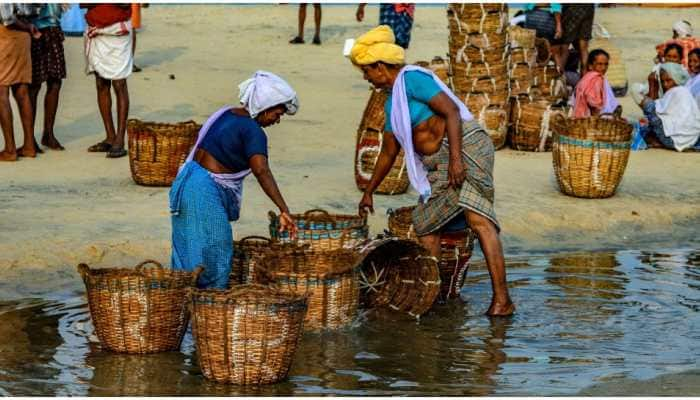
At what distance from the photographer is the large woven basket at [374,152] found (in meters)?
11.0

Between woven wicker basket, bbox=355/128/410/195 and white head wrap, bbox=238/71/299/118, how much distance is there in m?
3.61

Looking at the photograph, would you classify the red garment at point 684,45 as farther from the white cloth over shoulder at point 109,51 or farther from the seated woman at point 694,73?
the white cloth over shoulder at point 109,51

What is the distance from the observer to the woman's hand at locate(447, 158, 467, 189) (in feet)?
26.0

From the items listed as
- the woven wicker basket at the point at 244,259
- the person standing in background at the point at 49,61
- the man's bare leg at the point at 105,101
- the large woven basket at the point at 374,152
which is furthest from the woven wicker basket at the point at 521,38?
the woven wicker basket at the point at 244,259

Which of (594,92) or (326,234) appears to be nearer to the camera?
(326,234)

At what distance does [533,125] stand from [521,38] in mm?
1150

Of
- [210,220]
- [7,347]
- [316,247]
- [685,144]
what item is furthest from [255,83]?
[685,144]

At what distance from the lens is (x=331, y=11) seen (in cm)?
2470

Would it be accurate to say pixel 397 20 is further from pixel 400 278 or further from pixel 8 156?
pixel 400 278

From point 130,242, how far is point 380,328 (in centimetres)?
217

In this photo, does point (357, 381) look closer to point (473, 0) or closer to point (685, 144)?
point (473, 0)

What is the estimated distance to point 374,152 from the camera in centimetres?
1106

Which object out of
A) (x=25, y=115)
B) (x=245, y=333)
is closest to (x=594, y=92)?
(x=25, y=115)

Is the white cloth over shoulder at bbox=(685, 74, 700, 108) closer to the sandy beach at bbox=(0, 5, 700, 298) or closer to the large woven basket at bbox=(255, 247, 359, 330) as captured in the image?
the sandy beach at bbox=(0, 5, 700, 298)
